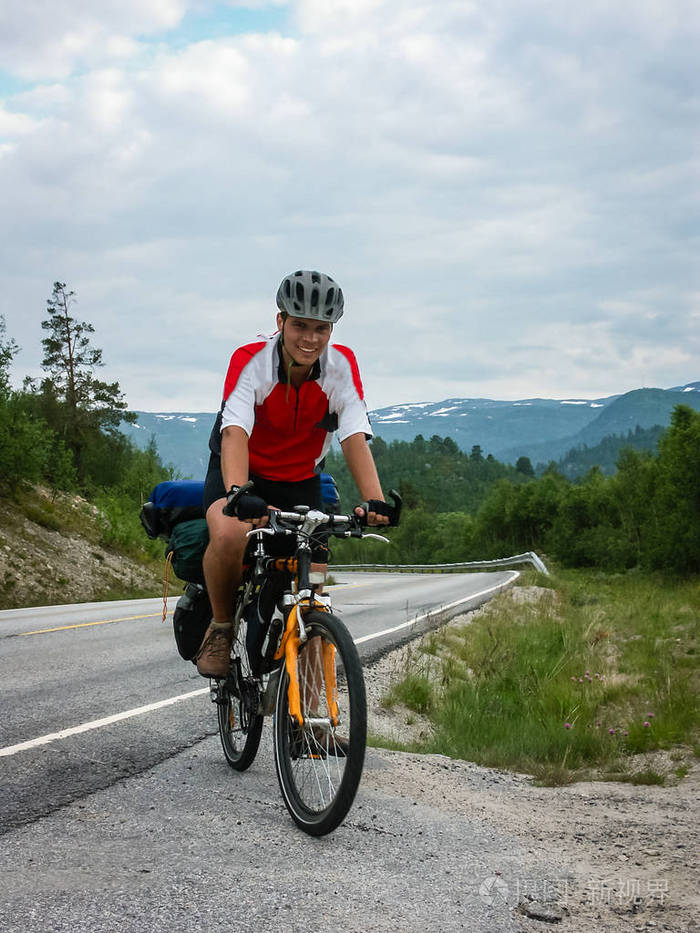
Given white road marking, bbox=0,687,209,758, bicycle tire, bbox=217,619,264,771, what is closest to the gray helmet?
bicycle tire, bbox=217,619,264,771

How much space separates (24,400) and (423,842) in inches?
875

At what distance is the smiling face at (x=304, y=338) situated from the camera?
388cm

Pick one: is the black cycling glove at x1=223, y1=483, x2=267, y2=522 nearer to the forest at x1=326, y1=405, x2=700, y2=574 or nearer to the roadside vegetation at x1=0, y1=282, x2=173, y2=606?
the roadside vegetation at x1=0, y1=282, x2=173, y2=606

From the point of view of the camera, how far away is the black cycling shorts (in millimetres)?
4047

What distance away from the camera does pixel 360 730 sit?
10.0ft

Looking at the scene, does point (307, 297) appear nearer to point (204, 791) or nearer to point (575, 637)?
point (204, 791)

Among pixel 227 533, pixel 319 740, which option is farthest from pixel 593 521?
pixel 319 740

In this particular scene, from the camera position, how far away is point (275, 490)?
4180 mm

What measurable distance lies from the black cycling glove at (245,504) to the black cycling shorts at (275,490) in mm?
606

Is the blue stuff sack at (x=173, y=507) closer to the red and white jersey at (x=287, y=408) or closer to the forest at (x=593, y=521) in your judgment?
the red and white jersey at (x=287, y=408)

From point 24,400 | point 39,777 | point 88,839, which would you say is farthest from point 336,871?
point 24,400

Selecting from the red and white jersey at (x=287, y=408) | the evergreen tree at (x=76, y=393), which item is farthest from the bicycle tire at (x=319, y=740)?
the evergreen tree at (x=76, y=393)

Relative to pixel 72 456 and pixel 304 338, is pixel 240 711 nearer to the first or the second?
pixel 304 338

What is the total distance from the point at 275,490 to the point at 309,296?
954 mm
